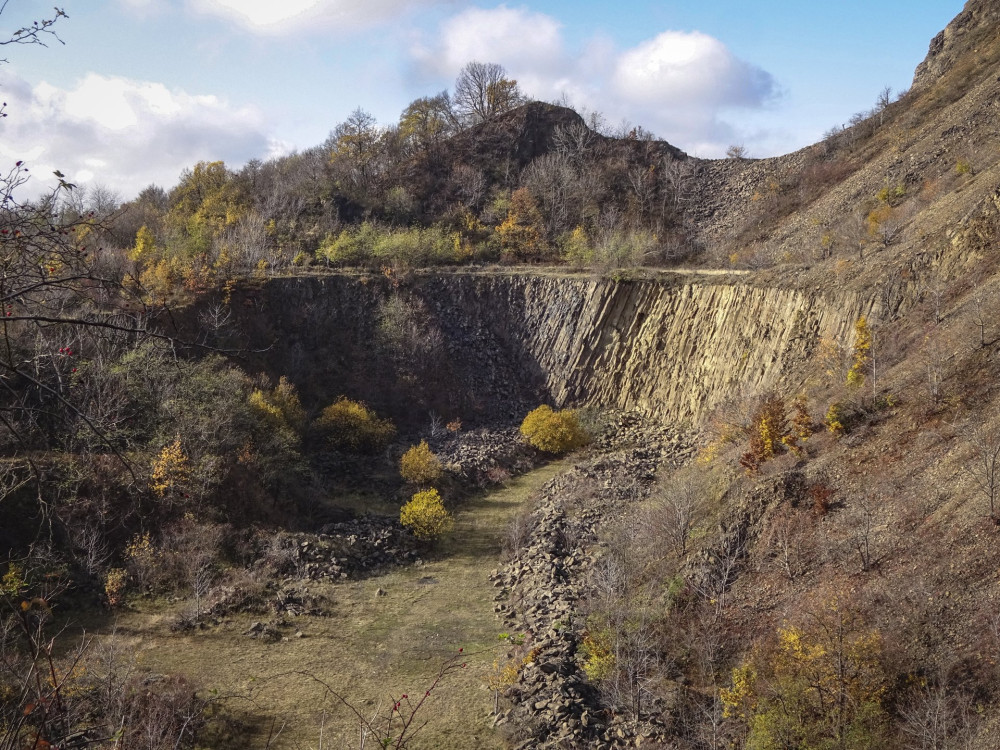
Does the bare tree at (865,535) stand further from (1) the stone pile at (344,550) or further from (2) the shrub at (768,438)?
(1) the stone pile at (344,550)

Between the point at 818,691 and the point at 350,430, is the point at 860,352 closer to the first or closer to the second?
the point at 818,691

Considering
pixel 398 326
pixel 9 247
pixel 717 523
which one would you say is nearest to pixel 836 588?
pixel 717 523

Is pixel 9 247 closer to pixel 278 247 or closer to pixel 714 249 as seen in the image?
pixel 278 247

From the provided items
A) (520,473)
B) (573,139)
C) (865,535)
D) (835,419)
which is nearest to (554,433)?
(520,473)

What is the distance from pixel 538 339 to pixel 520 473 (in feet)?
28.1

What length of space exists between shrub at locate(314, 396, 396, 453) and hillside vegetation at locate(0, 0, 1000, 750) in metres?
0.12

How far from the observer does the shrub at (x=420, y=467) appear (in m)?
23.1

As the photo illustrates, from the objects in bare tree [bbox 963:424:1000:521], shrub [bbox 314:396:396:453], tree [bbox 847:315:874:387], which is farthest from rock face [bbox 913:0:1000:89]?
shrub [bbox 314:396:396:453]

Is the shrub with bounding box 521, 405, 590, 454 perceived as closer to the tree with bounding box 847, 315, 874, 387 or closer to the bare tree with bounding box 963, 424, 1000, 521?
the tree with bounding box 847, 315, 874, 387

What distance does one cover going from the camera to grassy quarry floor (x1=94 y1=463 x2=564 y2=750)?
11.9m

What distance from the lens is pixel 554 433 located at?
26.7 m

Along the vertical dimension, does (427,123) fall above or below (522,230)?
above

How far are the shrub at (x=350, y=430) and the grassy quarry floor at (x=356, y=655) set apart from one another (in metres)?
8.18

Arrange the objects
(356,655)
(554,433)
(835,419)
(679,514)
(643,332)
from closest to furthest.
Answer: (356,655)
(679,514)
(835,419)
(554,433)
(643,332)
